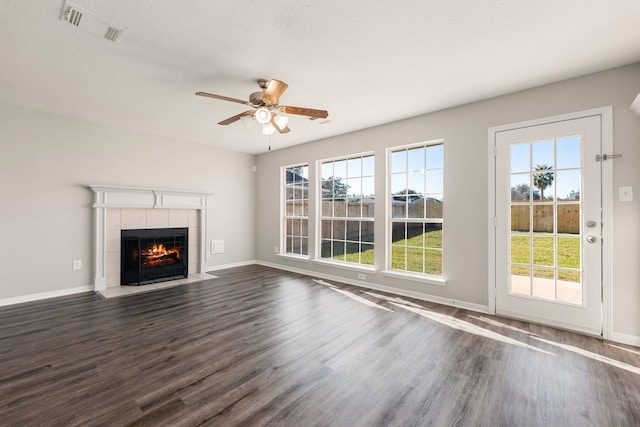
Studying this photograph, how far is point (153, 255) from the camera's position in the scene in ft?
16.4

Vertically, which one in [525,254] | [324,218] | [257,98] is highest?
[257,98]

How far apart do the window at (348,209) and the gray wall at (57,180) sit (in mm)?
2919

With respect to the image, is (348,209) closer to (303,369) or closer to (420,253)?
(420,253)

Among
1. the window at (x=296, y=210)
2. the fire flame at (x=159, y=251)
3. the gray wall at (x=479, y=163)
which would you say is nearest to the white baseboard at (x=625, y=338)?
the gray wall at (x=479, y=163)

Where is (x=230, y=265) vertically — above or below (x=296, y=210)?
below

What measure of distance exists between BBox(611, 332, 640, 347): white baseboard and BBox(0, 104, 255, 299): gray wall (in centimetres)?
645

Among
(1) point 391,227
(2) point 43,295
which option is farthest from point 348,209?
(2) point 43,295

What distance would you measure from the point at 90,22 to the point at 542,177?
4.45 meters

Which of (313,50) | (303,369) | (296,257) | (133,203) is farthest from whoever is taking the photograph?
(296,257)

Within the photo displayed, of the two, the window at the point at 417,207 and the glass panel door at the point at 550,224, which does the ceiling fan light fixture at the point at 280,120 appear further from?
the glass panel door at the point at 550,224

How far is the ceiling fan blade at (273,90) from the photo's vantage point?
8.73 ft

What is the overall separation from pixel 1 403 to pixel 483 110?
200 inches

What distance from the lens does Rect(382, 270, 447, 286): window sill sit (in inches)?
150

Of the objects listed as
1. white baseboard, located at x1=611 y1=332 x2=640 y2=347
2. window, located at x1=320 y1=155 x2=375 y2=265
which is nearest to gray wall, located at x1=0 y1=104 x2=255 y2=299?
window, located at x1=320 y1=155 x2=375 y2=265
